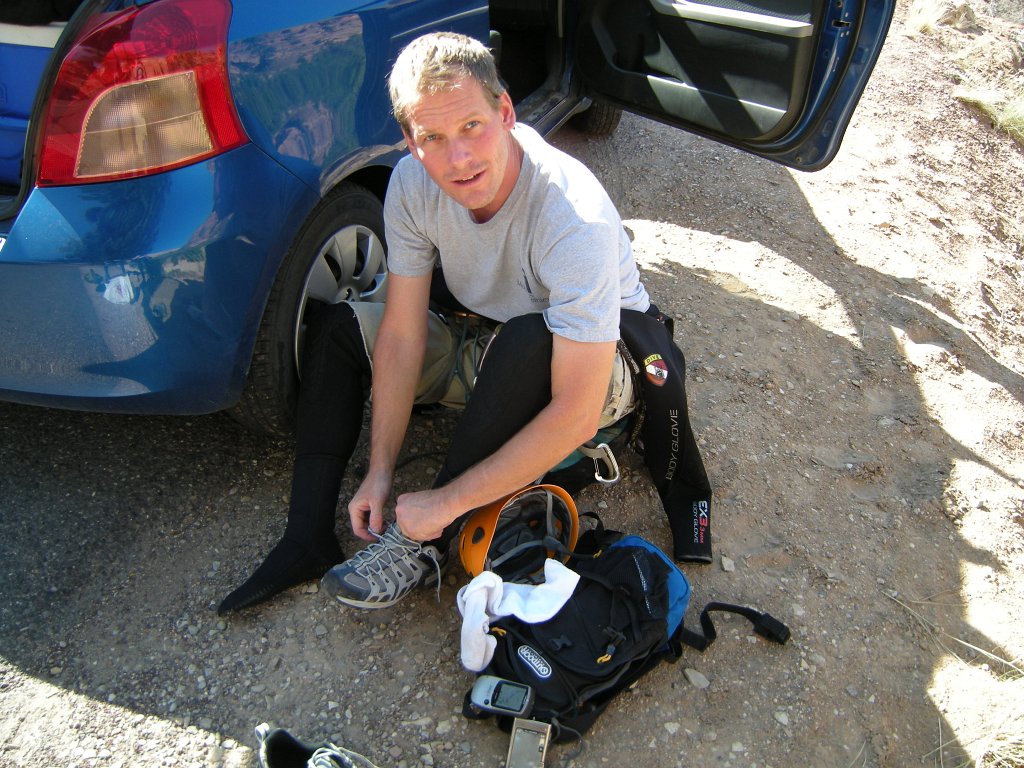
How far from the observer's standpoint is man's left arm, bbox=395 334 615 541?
2.04 meters

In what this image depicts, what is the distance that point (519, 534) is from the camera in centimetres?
230

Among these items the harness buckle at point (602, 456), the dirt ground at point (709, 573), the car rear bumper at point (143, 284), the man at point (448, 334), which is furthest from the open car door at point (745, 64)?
the car rear bumper at point (143, 284)

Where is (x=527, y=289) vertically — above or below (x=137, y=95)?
below

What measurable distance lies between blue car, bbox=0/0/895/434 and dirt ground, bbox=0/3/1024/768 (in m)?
0.45

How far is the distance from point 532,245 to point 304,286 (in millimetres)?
646

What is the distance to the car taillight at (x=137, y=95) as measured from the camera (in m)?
1.84

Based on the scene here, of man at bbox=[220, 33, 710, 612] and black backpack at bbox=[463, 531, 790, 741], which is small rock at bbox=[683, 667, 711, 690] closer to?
black backpack at bbox=[463, 531, 790, 741]

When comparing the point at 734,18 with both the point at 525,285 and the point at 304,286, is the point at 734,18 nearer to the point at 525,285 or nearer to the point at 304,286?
the point at 525,285

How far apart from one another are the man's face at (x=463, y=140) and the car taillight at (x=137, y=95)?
0.45 meters

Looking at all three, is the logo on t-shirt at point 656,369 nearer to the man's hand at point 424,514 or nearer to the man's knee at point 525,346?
the man's knee at point 525,346

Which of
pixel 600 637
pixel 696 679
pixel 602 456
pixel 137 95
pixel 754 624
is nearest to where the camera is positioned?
pixel 137 95

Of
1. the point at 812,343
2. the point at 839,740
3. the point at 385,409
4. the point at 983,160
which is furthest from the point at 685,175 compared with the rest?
the point at 839,740

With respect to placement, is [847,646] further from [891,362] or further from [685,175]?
[685,175]

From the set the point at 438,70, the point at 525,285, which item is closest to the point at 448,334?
the point at 525,285
